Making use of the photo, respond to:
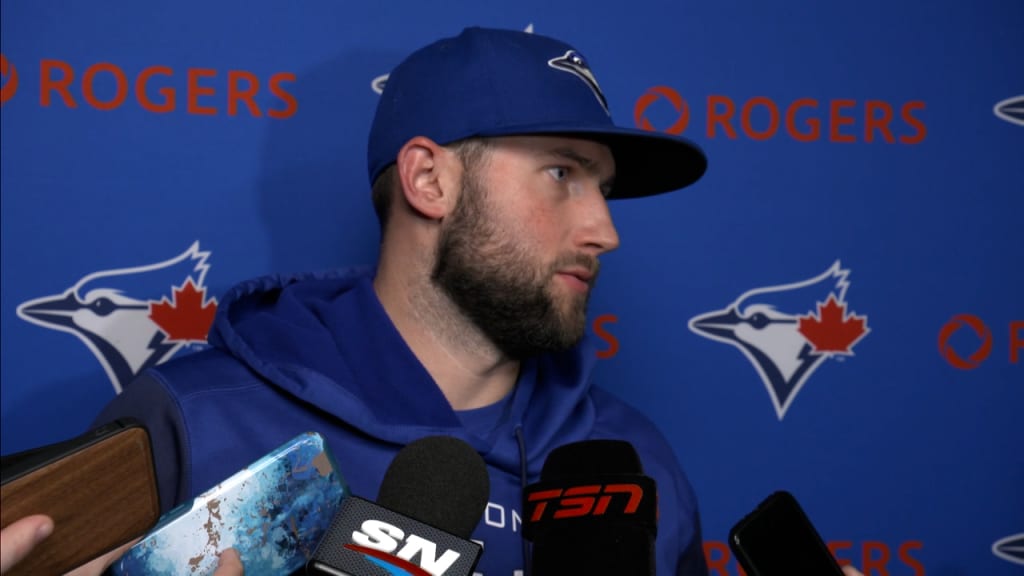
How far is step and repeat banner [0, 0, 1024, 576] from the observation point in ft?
4.54

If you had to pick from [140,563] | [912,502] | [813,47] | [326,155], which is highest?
[813,47]

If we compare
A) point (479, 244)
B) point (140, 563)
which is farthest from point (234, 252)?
point (140, 563)

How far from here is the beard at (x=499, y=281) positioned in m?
1.14

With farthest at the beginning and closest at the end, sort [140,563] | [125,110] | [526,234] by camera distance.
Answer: [125,110] → [526,234] → [140,563]

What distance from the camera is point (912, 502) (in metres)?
1.55

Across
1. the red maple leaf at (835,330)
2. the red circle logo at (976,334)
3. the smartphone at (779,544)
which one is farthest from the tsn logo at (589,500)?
the red circle logo at (976,334)

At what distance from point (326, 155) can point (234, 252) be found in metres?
0.20

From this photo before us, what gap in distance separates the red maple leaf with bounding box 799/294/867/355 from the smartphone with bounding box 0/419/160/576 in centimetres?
120

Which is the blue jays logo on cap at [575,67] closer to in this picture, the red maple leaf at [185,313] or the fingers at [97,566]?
the red maple leaf at [185,313]

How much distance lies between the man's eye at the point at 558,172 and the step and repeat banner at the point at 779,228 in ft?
1.15

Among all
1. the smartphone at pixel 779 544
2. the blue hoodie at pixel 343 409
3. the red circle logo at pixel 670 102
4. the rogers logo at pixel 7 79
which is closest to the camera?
the smartphone at pixel 779 544

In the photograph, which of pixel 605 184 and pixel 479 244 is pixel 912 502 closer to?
pixel 605 184

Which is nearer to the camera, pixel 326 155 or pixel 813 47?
pixel 326 155

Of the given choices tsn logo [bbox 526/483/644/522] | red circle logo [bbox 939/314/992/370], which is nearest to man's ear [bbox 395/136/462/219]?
tsn logo [bbox 526/483/644/522]
